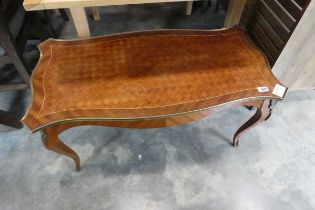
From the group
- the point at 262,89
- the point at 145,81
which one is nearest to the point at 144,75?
the point at 145,81

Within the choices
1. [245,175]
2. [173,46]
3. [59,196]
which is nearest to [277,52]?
[173,46]

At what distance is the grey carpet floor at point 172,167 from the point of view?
3.62 feet

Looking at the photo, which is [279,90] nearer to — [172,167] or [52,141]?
[172,167]

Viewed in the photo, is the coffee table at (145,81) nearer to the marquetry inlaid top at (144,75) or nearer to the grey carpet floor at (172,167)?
the marquetry inlaid top at (144,75)

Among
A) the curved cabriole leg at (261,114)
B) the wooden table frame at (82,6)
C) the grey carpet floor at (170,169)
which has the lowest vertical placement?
the grey carpet floor at (170,169)

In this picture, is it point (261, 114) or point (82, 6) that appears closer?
point (82, 6)

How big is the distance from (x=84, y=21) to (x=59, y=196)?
2.64 ft

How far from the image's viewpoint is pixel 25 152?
1229 mm

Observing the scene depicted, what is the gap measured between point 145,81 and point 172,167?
20.5 inches

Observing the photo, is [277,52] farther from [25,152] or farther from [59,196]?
[25,152]

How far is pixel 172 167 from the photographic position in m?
1.20

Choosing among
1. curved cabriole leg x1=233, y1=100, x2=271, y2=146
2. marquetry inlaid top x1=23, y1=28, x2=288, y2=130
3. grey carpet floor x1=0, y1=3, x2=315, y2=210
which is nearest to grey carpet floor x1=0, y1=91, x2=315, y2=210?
grey carpet floor x1=0, y1=3, x2=315, y2=210

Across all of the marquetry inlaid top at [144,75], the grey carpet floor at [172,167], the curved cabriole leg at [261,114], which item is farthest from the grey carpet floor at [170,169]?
the marquetry inlaid top at [144,75]

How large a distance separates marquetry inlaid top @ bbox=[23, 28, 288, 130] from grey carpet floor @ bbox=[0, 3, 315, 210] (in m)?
0.48
